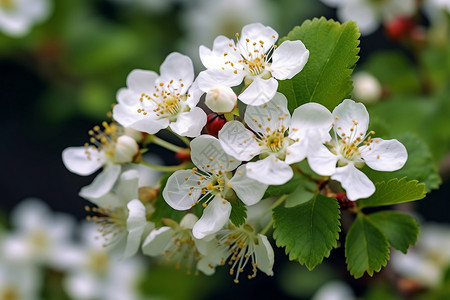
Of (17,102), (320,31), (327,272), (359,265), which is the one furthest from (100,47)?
(359,265)

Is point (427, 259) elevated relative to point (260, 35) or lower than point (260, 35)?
lower

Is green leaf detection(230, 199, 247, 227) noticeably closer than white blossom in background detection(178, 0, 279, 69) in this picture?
Yes

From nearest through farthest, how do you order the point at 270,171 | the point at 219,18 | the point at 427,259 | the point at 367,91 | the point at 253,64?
1. the point at 270,171
2. the point at 253,64
3. the point at 367,91
4. the point at 427,259
5. the point at 219,18

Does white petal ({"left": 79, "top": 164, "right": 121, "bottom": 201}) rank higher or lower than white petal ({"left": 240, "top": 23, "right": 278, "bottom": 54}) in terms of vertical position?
lower

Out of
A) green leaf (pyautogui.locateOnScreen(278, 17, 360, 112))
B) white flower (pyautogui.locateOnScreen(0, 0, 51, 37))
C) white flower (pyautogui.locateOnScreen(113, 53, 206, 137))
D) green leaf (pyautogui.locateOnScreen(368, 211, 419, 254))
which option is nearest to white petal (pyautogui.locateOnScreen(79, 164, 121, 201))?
white flower (pyautogui.locateOnScreen(113, 53, 206, 137))

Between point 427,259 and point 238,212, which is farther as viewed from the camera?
point 427,259

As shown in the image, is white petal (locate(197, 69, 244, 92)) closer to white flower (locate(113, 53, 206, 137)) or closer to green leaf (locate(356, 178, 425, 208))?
white flower (locate(113, 53, 206, 137))

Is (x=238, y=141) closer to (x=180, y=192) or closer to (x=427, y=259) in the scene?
(x=180, y=192)

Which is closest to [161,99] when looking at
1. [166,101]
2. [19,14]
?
[166,101]
